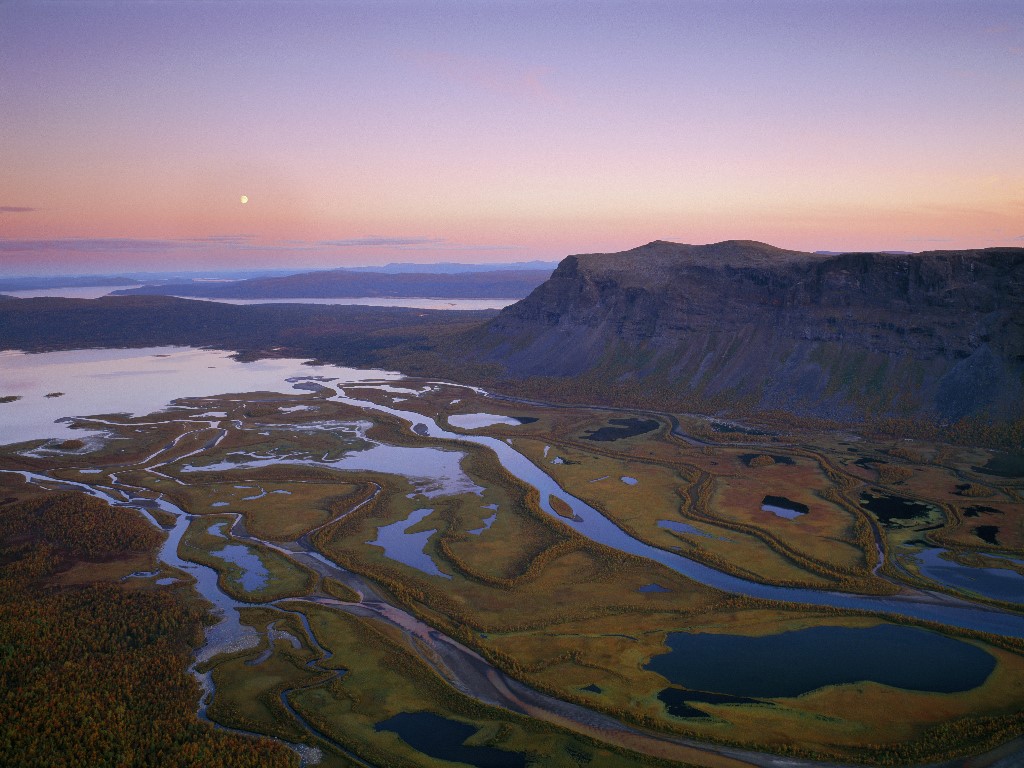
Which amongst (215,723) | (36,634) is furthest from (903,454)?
(36,634)

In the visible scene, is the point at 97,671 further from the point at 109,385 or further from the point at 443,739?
the point at 109,385

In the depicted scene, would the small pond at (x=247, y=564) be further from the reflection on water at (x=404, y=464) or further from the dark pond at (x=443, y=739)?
the reflection on water at (x=404, y=464)

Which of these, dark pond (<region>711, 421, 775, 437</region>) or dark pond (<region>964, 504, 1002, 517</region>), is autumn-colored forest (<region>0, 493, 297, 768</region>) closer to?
dark pond (<region>964, 504, 1002, 517</region>)

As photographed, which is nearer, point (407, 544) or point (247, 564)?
point (247, 564)

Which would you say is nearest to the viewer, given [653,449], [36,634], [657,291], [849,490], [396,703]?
[396,703]

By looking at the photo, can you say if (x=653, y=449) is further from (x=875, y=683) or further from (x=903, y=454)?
(x=875, y=683)

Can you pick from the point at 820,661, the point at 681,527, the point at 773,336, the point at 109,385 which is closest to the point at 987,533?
the point at 681,527

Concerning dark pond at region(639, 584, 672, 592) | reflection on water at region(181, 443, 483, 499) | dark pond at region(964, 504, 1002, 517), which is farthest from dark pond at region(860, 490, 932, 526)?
reflection on water at region(181, 443, 483, 499)
